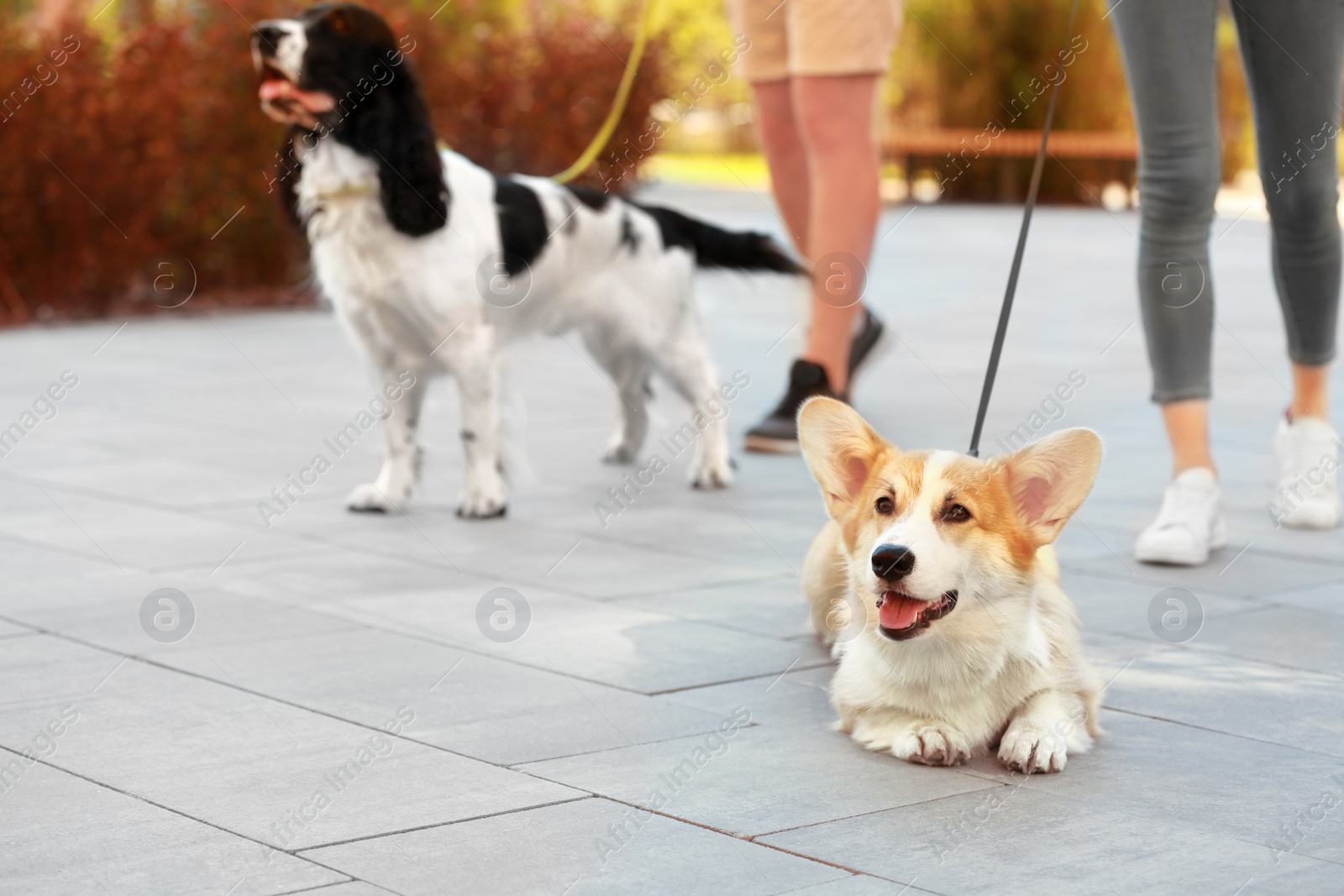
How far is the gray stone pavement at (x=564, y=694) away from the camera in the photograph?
2.30 metres

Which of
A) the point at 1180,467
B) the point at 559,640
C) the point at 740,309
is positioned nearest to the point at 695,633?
the point at 559,640

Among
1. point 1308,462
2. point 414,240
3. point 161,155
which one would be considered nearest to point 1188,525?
point 1308,462

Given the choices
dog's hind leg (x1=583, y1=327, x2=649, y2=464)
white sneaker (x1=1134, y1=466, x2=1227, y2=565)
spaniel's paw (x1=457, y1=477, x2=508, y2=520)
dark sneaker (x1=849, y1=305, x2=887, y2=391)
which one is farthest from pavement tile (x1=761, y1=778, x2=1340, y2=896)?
dark sneaker (x1=849, y1=305, x2=887, y2=391)

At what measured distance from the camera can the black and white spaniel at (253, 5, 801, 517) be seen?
471 centimetres

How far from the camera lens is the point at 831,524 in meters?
3.27

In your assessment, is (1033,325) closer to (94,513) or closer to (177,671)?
(94,513)

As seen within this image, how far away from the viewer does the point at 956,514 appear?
2.69 meters

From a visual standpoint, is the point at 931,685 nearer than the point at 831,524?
Yes

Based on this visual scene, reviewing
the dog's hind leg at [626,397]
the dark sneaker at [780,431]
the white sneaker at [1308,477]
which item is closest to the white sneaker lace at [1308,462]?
the white sneaker at [1308,477]

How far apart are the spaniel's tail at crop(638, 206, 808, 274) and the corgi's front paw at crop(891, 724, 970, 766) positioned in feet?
10.0

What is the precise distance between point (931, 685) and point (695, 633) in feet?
2.85

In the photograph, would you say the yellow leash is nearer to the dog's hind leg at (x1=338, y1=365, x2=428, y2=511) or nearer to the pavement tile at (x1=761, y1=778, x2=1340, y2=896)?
the dog's hind leg at (x1=338, y1=365, x2=428, y2=511)

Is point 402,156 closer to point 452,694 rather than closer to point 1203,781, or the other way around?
point 452,694

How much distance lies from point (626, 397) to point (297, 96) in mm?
1548
